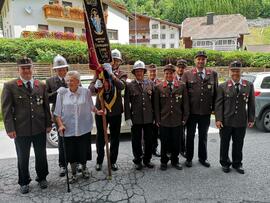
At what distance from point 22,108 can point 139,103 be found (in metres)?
1.79

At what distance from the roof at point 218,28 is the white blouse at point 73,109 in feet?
158

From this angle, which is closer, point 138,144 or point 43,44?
point 138,144

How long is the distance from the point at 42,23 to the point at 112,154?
2398 cm

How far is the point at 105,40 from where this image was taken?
423cm

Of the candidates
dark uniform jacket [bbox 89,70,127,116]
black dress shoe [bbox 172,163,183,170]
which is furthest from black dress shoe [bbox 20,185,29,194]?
black dress shoe [bbox 172,163,183,170]

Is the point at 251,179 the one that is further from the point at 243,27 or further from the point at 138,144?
the point at 243,27

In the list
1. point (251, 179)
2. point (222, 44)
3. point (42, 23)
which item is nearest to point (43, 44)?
point (42, 23)

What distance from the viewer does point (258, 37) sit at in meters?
79.6

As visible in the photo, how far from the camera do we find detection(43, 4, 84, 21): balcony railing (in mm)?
24688

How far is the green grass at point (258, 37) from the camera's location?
7445cm

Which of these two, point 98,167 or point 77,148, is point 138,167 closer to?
point 98,167

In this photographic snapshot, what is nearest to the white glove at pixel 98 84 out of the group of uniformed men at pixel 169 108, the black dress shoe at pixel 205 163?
the group of uniformed men at pixel 169 108

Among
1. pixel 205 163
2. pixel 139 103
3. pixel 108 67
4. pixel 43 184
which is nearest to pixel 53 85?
pixel 108 67

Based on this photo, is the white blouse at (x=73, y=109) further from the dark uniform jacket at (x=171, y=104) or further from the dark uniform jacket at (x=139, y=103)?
the dark uniform jacket at (x=171, y=104)
